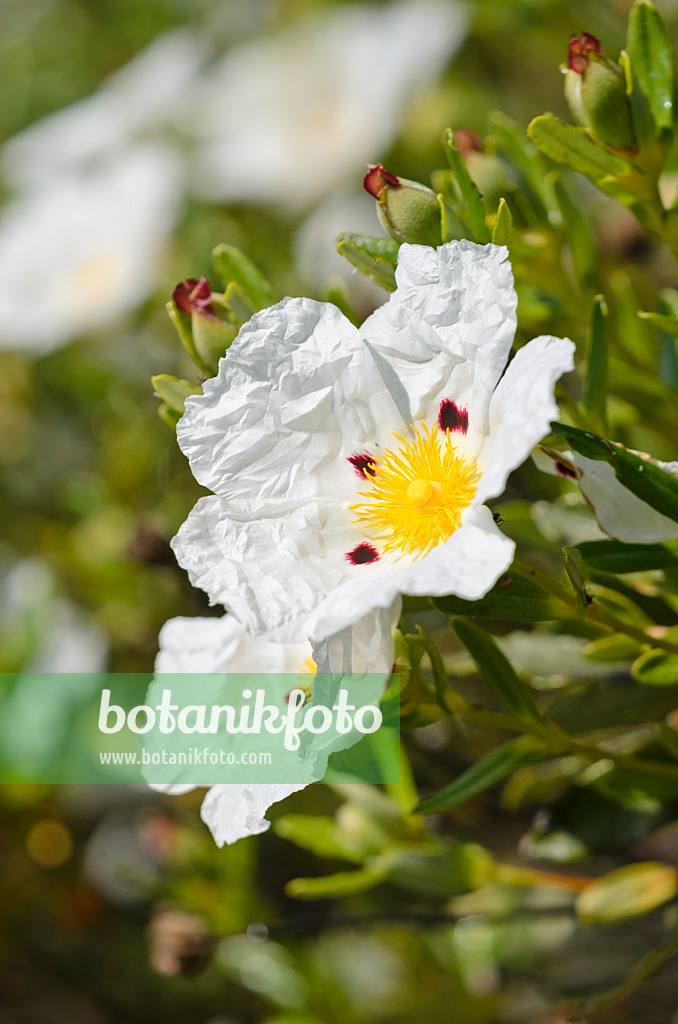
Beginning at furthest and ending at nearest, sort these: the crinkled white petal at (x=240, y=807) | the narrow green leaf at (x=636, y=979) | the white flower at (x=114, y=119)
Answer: the white flower at (x=114, y=119)
the narrow green leaf at (x=636, y=979)
the crinkled white petal at (x=240, y=807)

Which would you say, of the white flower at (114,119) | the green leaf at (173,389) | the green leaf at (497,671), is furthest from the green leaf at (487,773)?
the white flower at (114,119)

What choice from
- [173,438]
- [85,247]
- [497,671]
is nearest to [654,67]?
[497,671]

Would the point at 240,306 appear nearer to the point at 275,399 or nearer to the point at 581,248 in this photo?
the point at 275,399

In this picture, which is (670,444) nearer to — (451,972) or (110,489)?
(451,972)

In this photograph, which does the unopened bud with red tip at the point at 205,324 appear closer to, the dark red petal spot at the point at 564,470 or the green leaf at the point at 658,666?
the dark red petal spot at the point at 564,470

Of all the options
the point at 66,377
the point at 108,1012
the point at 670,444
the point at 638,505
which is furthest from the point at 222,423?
the point at 66,377

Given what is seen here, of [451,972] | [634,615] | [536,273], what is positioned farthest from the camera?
[451,972]
